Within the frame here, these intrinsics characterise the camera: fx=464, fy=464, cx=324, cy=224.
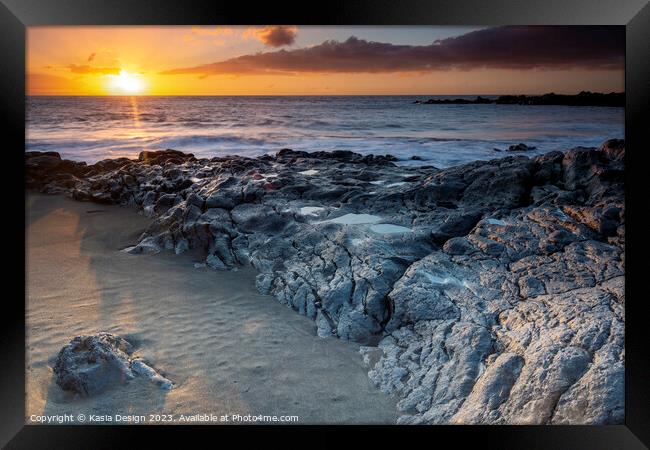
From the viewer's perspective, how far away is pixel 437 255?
426 centimetres

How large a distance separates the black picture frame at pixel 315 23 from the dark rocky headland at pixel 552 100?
426 millimetres

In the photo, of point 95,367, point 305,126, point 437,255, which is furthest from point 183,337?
point 305,126

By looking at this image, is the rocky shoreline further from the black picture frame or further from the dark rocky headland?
the dark rocky headland

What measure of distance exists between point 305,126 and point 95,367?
122 inches

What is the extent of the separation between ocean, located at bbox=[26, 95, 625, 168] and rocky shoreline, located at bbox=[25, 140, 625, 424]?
0.59 feet

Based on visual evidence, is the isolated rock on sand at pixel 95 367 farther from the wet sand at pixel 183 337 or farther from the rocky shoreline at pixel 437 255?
the rocky shoreline at pixel 437 255

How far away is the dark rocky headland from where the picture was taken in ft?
12.7

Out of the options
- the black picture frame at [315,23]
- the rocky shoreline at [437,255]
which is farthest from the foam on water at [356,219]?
the black picture frame at [315,23]

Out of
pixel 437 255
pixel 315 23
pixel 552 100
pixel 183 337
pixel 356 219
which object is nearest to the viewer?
pixel 315 23

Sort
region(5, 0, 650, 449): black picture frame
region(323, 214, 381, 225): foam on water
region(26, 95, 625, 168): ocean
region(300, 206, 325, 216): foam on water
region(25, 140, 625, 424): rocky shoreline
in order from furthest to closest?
1. region(300, 206, 325, 216): foam on water
2. region(323, 214, 381, 225): foam on water
3. region(26, 95, 625, 168): ocean
4. region(5, 0, 650, 449): black picture frame
5. region(25, 140, 625, 424): rocky shoreline

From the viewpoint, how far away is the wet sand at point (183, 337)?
3451 mm

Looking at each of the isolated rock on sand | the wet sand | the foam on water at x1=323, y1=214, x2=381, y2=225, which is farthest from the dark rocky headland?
the isolated rock on sand

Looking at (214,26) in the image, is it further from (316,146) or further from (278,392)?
(278,392)

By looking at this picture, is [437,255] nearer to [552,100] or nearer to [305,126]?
[552,100]
